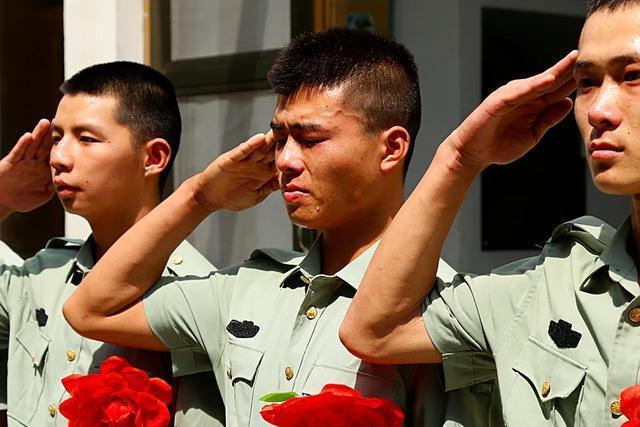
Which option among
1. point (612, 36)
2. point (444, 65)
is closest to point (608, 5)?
point (612, 36)

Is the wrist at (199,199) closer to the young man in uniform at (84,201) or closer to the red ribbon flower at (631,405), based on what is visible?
the young man in uniform at (84,201)

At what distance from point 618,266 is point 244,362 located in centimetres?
96

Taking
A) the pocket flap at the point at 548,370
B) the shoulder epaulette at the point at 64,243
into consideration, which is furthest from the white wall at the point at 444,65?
the pocket flap at the point at 548,370

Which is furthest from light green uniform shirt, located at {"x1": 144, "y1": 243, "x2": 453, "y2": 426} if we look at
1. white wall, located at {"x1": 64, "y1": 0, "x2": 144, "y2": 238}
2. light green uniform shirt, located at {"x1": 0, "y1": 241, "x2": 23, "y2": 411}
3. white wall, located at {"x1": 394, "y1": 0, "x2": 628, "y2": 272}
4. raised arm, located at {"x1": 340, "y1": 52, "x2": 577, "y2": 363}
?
white wall, located at {"x1": 64, "y1": 0, "x2": 144, "y2": 238}

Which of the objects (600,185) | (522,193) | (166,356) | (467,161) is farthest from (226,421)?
(522,193)

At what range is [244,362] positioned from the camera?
2.92 meters

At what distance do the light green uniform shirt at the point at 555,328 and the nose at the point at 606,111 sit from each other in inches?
9.8

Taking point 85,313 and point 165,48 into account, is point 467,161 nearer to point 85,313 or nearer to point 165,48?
point 85,313

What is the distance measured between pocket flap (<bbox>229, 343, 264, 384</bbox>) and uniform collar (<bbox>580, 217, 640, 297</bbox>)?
85cm

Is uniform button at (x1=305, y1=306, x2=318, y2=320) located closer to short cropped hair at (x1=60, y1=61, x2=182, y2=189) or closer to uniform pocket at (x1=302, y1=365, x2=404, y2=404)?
uniform pocket at (x1=302, y1=365, x2=404, y2=404)

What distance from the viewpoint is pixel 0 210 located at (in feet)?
13.2

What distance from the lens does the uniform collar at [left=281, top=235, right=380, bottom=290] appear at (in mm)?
2844

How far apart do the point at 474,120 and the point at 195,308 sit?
95 centimetres

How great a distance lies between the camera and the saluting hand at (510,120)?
94.6 inches
